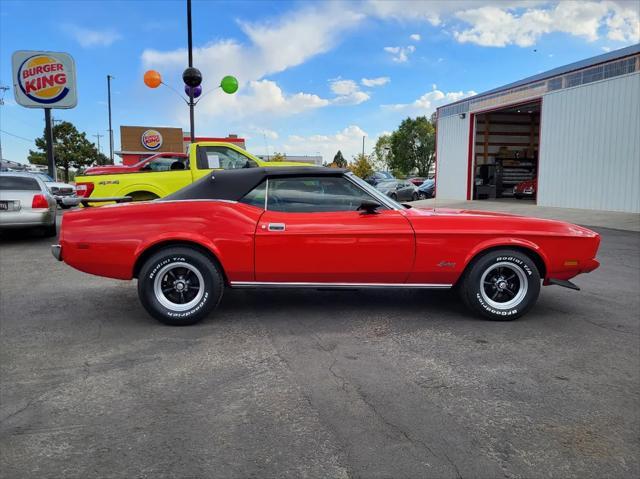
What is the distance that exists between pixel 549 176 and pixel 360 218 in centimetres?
1714

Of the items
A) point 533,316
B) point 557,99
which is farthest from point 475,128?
point 533,316

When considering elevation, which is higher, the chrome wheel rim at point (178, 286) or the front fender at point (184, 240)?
the front fender at point (184, 240)

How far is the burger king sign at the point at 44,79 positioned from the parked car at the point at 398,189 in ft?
50.0

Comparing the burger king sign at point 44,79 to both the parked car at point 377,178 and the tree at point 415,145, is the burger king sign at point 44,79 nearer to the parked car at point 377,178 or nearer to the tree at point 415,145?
the parked car at point 377,178

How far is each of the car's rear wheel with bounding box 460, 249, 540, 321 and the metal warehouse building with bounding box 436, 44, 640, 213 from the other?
1356 cm

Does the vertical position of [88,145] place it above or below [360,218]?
above

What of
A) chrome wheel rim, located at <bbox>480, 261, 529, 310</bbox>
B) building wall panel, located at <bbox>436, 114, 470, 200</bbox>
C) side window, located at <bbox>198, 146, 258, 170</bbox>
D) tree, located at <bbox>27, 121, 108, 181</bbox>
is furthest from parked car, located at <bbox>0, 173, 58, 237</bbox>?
tree, located at <bbox>27, 121, 108, 181</bbox>

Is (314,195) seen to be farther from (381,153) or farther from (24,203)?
(381,153)

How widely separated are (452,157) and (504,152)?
2.62m

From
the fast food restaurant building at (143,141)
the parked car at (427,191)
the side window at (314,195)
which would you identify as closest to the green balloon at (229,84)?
the side window at (314,195)

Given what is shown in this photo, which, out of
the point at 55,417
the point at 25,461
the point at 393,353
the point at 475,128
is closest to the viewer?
the point at 25,461

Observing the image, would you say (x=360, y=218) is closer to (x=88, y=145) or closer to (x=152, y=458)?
(x=152, y=458)

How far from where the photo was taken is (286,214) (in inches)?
168

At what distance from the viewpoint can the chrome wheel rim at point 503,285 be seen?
4.34 metres
